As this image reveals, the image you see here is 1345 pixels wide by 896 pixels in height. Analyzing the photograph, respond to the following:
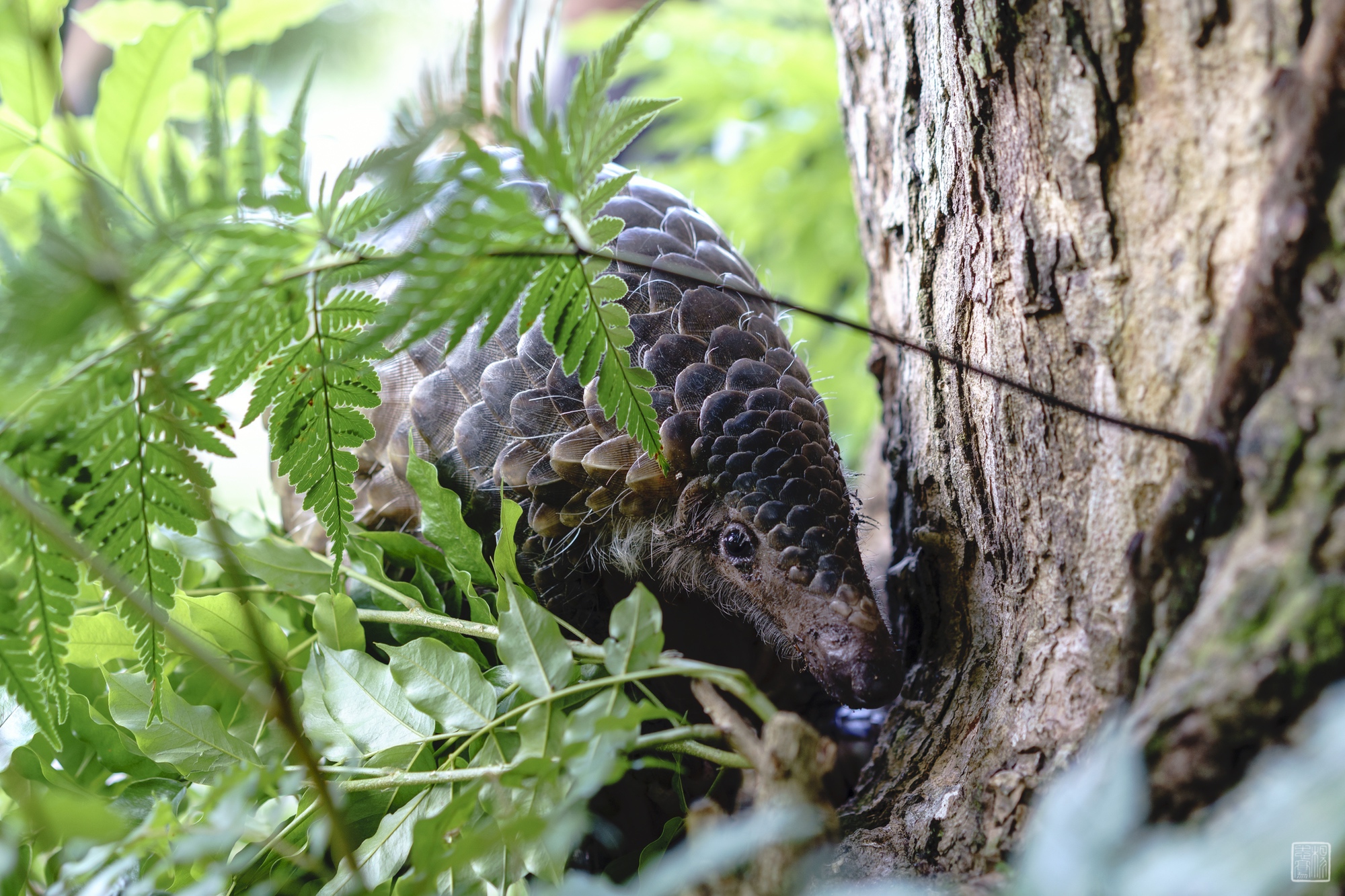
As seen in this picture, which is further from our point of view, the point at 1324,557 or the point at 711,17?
the point at 711,17

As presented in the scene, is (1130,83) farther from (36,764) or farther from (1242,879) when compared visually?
(36,764)

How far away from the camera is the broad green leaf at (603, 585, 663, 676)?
65cm

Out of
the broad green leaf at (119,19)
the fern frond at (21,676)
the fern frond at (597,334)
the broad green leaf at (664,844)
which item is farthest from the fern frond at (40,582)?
the broad green leaf at (119,19)

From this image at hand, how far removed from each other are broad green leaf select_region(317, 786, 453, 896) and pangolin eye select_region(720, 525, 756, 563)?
15.6 inches

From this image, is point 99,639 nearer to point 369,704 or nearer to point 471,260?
point 369,704

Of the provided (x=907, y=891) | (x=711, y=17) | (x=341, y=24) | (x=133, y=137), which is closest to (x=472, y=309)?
(x=907, y=891)

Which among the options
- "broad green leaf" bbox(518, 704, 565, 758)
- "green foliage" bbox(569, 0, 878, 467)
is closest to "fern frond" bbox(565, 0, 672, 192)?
"broad green leaf" bbox(518, 704, 565, 758)

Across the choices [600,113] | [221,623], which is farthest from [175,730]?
[600,113]

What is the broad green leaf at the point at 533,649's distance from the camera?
0.70 metres

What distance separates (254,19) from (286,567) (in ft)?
3.92

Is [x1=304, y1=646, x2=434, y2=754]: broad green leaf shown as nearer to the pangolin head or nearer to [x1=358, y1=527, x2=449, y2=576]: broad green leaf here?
[x1=358, y1=527, x2=449, y2=576]: broad green leaf

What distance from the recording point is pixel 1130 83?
607 millimetres

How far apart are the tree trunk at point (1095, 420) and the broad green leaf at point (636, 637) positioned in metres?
0.29

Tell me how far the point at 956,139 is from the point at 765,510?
0.41 meters
